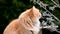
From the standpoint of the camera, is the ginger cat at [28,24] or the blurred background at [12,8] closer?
the ginger cat at [28,24]

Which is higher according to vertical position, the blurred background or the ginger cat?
the blurred background

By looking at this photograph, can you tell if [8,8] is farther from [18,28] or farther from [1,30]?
[18,28]

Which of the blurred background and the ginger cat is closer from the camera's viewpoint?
the ginger cat

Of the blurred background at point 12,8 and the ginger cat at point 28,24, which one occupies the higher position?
the blurred background at point 12,8

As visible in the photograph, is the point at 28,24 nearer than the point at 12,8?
Yes

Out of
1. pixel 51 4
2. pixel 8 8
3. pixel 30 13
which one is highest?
pixel 8 8

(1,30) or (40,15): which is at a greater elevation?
(1,30)

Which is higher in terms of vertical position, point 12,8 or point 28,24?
point 12,8

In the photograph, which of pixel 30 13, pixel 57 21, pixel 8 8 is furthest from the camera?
pixel 8 8

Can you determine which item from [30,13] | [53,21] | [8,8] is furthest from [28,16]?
[8,8]

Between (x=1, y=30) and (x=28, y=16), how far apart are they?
0.79m

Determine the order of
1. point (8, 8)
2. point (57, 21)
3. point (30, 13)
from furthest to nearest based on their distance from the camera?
point (8, 8) → point (57, 21) → point (30, 13)

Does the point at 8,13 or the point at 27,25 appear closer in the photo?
the point at 27,25

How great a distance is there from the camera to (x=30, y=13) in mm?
2299
